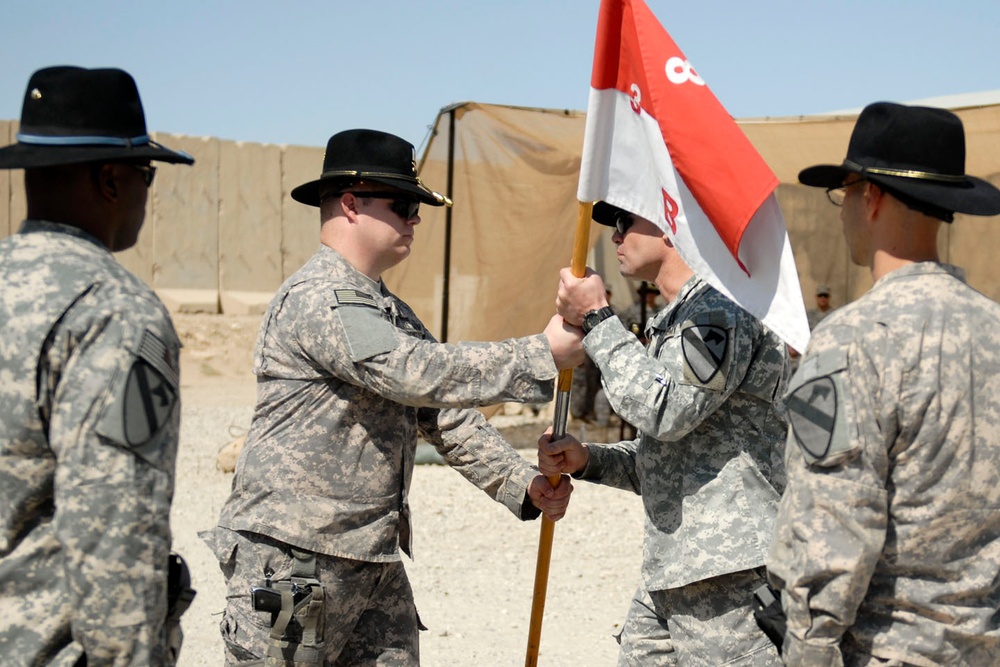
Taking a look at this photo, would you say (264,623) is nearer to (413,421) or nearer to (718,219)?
(413,421)

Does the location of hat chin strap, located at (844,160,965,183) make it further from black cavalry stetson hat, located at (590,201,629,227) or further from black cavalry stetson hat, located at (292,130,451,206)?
black cavalry stetson hat, located at (292,130,451,206)

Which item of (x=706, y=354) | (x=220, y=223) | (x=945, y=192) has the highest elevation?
(x=945, y=192)

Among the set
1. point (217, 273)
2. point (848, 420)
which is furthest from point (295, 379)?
point (217, 273)

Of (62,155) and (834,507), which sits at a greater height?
(62,155)

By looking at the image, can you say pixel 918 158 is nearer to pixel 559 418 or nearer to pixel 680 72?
pixel 680 72

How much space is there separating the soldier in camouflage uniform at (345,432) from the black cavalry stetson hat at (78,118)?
1.08 metres

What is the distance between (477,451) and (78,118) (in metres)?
2.08

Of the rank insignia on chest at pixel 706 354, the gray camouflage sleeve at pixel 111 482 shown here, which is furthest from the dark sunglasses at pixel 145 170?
the rank insignia on chest at pixel 706 354

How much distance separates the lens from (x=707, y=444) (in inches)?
132

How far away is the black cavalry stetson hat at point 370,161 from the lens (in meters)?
3.80

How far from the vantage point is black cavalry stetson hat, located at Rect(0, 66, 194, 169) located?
2525 mm

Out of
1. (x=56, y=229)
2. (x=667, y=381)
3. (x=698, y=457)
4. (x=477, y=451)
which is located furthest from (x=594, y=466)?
(x=56, y=229)

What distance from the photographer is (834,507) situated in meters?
2.44

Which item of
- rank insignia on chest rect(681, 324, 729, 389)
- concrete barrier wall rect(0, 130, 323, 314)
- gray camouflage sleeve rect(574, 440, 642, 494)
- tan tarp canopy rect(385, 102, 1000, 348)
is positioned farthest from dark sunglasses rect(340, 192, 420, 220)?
concrete barrier wall rect(0, 130, 323, 314)
